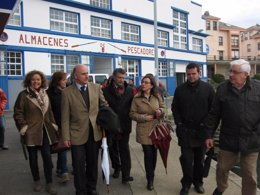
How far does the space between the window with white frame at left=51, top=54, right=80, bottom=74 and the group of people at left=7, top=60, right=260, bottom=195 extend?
58.8ft

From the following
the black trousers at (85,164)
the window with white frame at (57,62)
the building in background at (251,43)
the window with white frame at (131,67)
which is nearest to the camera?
the black trousers at (85,164)

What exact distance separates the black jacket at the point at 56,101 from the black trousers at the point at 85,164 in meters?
1.07

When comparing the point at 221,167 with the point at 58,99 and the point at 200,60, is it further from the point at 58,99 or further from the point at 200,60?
the point at 200,60

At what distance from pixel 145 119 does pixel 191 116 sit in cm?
76

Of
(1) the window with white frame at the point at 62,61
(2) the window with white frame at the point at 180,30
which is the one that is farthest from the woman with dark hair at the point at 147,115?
(2) the window with white frame at the point at 180,30

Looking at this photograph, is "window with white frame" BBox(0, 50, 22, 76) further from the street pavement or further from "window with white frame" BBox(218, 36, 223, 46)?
"window with white frame" BBox(218, 36, 223, 46)

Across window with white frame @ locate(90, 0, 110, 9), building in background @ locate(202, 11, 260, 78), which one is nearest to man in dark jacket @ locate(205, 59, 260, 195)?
window with white frame @ locate(90, 0, 110, 9)

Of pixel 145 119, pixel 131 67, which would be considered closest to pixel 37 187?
pixel 145 119

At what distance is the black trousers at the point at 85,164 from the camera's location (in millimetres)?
4785

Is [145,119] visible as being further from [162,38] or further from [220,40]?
[220,40]

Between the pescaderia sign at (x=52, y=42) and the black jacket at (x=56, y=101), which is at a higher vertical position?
the pescaderia sign at (x=52, y=42)

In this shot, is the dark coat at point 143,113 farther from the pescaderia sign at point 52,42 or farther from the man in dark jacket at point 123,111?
the pescaderia sign at point 52,42

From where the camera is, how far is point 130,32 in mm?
30391

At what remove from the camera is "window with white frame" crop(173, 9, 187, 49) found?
37.4 m
